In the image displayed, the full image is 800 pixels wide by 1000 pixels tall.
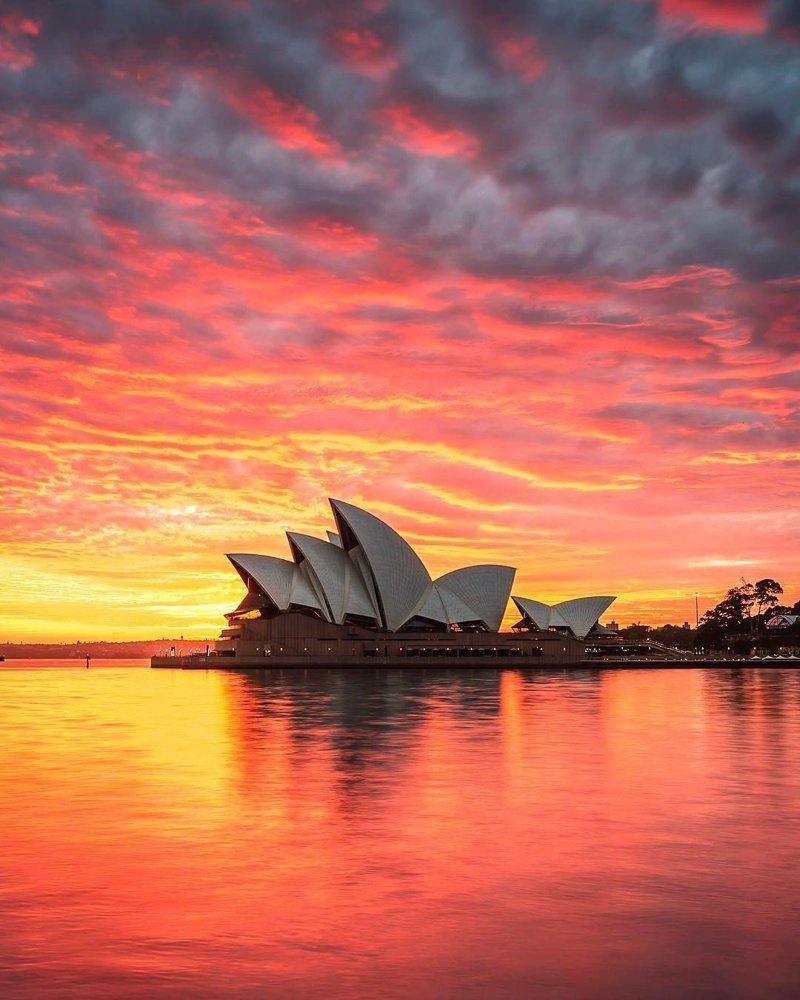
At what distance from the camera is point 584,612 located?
149 meters

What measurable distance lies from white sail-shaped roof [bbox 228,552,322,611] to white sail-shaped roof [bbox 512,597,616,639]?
45.2 m

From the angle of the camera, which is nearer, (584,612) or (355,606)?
(355,606)

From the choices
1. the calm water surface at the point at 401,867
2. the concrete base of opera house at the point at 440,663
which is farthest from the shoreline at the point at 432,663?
the calm water surface at the point at 401,867

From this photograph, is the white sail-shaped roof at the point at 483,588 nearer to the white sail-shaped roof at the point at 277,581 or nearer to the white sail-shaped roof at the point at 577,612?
the white sail-shaped roof at the point at 277,581

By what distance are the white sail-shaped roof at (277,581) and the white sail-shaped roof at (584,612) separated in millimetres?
50944

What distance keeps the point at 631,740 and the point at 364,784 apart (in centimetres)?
1447

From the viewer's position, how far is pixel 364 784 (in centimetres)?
2394

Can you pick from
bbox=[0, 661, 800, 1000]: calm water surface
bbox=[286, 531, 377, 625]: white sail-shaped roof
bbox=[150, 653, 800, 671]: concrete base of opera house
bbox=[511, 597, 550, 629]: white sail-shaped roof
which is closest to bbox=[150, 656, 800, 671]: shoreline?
bbox=[150, 653, 800, 671]: concrete base of opera house

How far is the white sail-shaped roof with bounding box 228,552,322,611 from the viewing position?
4299 inches

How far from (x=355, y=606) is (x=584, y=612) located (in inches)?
2025

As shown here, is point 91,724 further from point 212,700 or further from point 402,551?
point 402,551

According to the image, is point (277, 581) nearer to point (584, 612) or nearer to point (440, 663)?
point (440, 663)

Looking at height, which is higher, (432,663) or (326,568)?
(326,568)

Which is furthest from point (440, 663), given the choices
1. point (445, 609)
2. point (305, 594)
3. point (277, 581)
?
point (277, 581)
